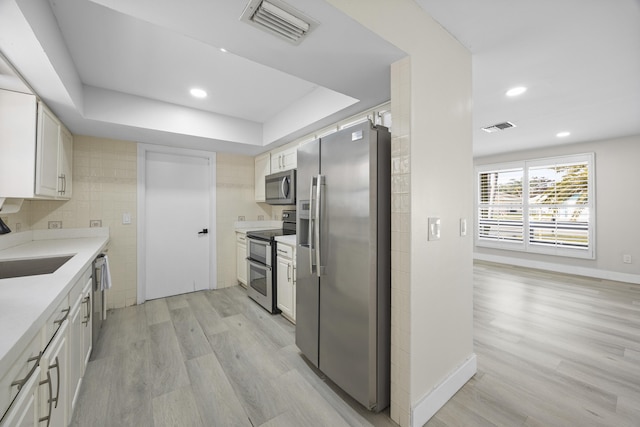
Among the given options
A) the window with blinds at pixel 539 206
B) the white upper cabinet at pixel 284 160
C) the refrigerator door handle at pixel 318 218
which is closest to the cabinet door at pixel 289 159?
the white upper cabinet at pixel 284 160

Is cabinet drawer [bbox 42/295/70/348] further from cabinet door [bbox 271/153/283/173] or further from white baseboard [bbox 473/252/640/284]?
white baseboard [bbox 473/252/640/284]

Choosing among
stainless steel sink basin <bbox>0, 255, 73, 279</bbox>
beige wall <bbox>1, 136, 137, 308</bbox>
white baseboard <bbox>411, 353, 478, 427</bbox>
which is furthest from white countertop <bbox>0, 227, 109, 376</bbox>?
white baseboard <bbox>411, 353, 478, 427</bbox>

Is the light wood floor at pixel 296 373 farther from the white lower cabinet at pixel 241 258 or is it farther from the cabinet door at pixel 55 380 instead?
the white lower cabinet at pixel 241 258

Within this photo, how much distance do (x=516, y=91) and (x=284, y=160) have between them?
2.68m

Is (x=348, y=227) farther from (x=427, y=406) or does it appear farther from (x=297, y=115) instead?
(x=297, y=115)

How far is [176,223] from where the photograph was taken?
3.75m

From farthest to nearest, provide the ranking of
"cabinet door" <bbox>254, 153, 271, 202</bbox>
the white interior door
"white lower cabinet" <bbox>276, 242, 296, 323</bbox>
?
Result: "cabinet door" <bbox>254, 153, 271, 202</bbox> → the white interior door → "white lower cabinet" <bbox>276, 242, 296, 323</bbox>

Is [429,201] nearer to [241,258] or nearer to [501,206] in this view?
[241,258]

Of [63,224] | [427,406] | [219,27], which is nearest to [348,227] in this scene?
[427,406]

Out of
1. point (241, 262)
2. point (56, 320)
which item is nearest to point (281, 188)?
point (241, 262)

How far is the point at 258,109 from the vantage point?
3229mm

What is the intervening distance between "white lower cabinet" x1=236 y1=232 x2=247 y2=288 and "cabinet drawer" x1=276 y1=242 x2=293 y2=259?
1075mm

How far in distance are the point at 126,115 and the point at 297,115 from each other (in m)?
1.84

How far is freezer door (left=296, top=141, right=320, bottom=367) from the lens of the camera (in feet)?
6.44
